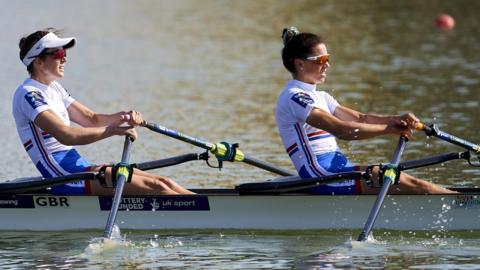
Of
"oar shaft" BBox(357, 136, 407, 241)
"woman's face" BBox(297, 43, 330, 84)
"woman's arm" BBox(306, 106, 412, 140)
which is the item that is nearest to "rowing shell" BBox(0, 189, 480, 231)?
"oar shaft" BBox(357, 136, 407, 241)

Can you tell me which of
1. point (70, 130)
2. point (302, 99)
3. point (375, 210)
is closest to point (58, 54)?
point (70, 130)

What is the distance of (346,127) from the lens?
12.1 metres

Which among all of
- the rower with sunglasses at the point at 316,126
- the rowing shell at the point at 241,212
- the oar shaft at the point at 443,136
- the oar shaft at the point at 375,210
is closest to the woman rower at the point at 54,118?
the rowing shell at the point at 241,212

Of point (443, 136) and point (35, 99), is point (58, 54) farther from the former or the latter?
point (443, 136)

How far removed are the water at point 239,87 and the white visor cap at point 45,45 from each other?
1.79 metres

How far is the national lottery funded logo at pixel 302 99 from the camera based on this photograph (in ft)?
40.0

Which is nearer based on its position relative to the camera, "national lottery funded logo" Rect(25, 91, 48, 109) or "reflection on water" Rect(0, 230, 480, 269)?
"reflection on water" Rect(0, 230, 480, 269)

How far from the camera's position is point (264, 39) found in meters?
34.0

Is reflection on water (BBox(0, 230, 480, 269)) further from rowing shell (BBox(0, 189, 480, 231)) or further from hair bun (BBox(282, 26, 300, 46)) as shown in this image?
hair bun (BBox(282, 26, 300, 46))

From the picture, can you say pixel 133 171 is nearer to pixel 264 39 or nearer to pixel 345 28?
pixel 264 39

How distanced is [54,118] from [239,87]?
42.3ft

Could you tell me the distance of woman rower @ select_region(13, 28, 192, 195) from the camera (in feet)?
40.3

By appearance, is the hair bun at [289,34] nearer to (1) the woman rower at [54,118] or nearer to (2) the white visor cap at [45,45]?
(1) the woman rower at [54,118]

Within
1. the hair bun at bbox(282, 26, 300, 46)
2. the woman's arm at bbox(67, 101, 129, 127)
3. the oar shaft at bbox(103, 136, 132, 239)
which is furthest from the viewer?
the woman's arm at bbox(67, 101, 129, 127)
